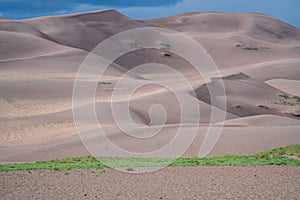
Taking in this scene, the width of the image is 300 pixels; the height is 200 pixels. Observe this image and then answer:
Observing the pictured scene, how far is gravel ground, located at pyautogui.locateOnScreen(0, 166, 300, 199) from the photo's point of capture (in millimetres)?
7363

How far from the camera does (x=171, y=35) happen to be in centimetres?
8031

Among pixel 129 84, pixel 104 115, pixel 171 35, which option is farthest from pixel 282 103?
pixel 171 35

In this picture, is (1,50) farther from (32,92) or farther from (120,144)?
(120,144)

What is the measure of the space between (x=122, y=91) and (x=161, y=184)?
69.6 ft

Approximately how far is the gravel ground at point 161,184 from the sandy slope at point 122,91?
491 centimetres

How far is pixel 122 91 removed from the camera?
29.2 meters

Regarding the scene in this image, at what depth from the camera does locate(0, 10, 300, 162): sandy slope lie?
1578 cm

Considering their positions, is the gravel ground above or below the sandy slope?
below

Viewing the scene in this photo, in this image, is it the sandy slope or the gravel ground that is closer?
the gravel ground

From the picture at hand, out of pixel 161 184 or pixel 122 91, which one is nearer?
pixel 161 184

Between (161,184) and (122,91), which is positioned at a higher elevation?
(122,91)

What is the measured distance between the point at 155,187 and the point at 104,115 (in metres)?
12.9

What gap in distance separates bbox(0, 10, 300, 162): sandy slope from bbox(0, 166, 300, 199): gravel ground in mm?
4913

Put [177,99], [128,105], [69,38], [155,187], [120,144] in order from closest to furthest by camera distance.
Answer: [155,187], [120,144], [128,105], [177,99], [69,38]
